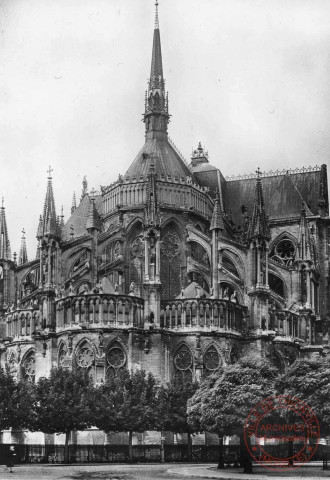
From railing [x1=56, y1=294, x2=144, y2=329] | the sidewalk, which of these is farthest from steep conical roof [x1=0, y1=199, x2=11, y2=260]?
the sidewalk

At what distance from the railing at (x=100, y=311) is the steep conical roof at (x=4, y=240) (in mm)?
13068

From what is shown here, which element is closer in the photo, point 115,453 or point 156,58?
point 115,453

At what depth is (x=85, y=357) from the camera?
256 ft

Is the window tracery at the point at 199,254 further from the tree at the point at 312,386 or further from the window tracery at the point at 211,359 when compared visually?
the tree at the point at 312,386

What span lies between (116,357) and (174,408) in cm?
801

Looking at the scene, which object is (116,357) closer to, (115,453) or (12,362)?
(12,362)

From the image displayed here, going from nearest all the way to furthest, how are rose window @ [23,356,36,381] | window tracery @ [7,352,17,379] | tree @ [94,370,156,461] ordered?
tree @ [94,370,156,461] < rose window @ [23,356,36,381] < window tracery @ [7,352,17,379]

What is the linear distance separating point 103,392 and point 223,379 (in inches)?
599

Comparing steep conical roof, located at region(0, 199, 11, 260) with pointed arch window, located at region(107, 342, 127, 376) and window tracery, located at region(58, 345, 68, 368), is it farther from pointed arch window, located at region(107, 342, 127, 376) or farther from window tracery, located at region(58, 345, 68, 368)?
pointed arch window, located at region(107, 342, 127, 376)

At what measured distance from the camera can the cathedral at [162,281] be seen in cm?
7919

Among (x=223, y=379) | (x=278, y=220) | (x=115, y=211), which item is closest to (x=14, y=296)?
(x=115, y=211)

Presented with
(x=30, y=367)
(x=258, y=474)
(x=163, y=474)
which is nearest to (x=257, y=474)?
(x=258, y=474)

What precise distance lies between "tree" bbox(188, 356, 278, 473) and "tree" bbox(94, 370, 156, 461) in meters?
8.60

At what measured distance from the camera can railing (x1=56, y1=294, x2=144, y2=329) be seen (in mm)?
78375
